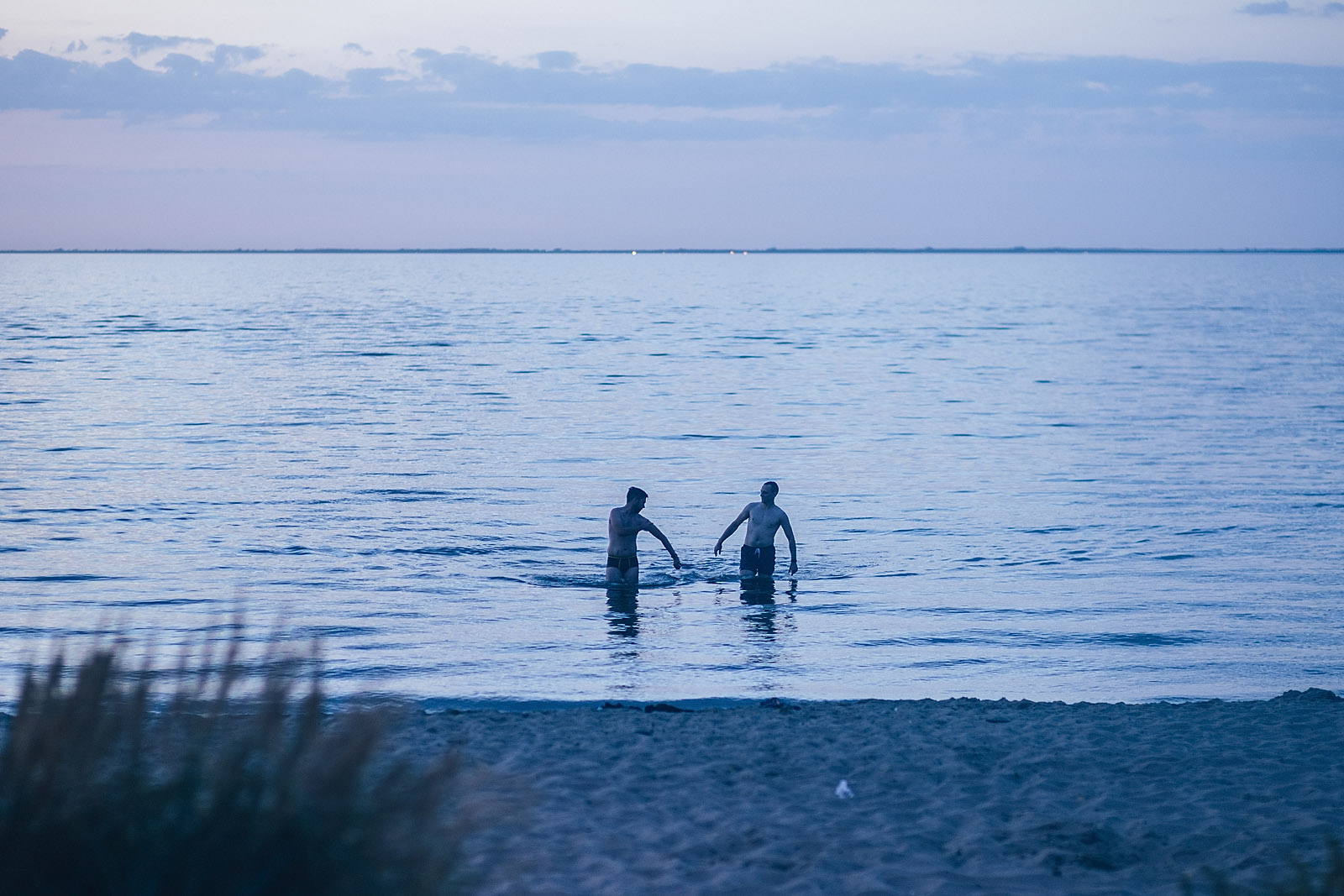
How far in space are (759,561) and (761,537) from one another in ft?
1.16

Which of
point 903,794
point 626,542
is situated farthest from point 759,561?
point 903,794

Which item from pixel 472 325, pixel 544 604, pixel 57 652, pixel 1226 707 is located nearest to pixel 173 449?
pixel 544 604

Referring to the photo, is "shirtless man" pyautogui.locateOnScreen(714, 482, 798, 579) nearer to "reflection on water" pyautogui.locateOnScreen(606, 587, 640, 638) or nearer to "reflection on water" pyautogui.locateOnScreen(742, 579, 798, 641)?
"reflection on water" pyautogui.locateOnScreen(742, 579, 798, 641)

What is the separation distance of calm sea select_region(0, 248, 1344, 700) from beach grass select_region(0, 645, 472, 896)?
62 cm

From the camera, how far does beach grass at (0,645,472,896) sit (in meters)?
3.36

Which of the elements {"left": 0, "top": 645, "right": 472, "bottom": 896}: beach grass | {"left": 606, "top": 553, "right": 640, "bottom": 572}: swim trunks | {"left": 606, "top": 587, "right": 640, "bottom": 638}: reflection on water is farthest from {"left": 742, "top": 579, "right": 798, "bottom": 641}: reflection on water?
{"left": 0, "top": 645, "right": 472, "bottom": 896}: beach grass

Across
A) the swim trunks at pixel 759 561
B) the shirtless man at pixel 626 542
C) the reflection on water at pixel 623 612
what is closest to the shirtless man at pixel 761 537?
the swim trunks at pixel 759 561

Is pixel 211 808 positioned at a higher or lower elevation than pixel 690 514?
higher

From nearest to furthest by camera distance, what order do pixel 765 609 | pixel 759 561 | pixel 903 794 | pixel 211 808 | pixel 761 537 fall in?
pixel 211 808 → pixel 903 794 → pixel 765 609 → pixel 761 537 → pixel 759 561

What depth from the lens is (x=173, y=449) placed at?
1176 inches

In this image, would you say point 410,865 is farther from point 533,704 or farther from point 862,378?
point 862,378

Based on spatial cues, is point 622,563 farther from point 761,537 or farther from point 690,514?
point 690,514

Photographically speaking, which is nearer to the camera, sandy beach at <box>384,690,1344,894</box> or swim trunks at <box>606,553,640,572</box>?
sandy beach at <box>384,690,1344,894</box>

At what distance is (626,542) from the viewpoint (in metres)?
16.1
